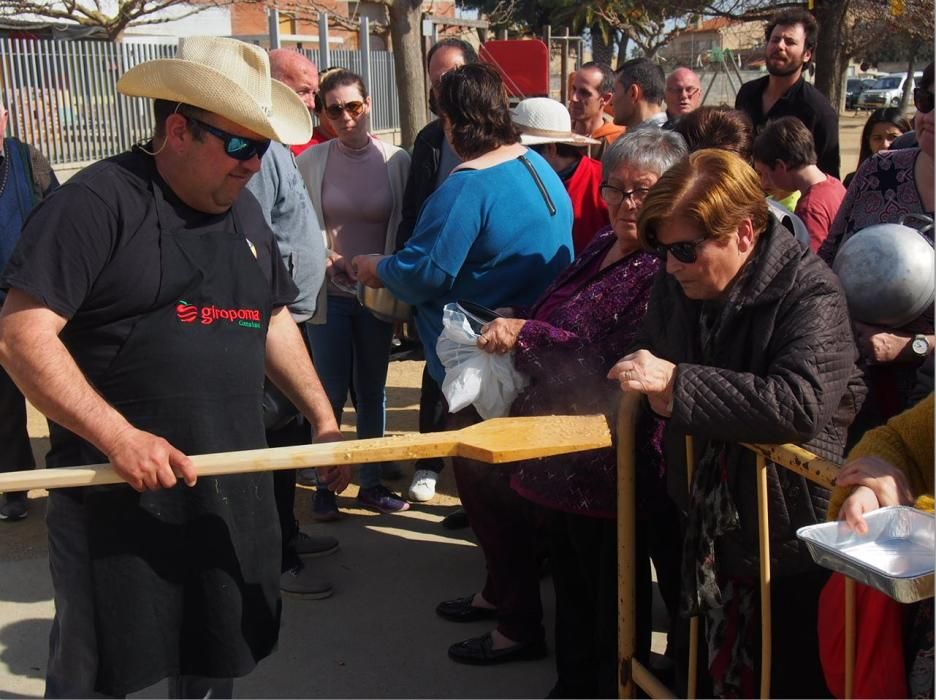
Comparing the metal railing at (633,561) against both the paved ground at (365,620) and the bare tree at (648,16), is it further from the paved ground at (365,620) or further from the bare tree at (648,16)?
the bare tree at (648,16)

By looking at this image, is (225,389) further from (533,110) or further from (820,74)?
(820,74)

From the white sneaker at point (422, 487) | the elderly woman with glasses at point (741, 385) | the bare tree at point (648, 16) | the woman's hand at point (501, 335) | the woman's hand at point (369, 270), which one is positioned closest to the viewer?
the elderly woman with glasses at point (741, 385)

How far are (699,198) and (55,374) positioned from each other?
61.8 inches

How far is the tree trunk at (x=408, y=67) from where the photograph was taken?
32.7ft

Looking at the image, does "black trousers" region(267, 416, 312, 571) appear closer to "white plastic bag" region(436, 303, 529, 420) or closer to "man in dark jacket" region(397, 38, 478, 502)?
"man in dark jacket" region(397, 38, 478, 502)

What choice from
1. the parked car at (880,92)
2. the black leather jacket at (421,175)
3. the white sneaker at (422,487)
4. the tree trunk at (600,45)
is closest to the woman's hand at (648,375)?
the black leather jacket at (421,175)

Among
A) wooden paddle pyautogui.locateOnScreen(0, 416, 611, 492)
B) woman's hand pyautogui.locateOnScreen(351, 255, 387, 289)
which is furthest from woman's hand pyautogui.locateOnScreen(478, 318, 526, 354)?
woman's hand pyautogui.locateOnScreen(351, 255, 387, 289)

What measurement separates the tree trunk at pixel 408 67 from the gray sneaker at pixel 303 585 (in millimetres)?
6463

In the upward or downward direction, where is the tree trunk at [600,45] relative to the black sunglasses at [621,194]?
upward

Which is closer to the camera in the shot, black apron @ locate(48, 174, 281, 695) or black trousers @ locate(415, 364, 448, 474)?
black apron @ locate(48, 174, 281, 695)

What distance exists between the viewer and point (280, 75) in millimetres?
4758

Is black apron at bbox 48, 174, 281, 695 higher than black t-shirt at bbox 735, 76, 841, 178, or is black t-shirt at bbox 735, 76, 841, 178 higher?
black t-shirt at bbox 735, 76, 841, 178

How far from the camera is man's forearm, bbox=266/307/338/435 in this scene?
2971 mm

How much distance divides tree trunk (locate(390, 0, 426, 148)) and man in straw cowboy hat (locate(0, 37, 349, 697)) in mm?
7427
